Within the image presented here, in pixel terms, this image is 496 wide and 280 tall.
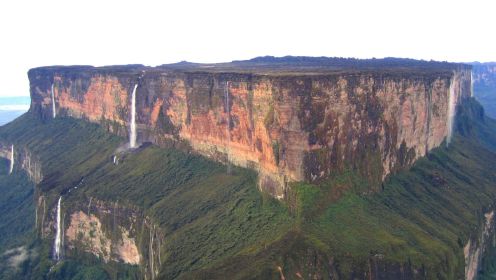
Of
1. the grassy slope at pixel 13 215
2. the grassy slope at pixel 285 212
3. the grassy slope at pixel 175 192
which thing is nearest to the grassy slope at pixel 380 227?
the grassy slope at pixel 285 212

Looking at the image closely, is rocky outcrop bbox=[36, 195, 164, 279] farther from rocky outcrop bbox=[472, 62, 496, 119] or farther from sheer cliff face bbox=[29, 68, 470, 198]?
rocky outcrop bbox=[472, 62, 496, 119]

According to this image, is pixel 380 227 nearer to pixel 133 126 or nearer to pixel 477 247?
pixel 477 247

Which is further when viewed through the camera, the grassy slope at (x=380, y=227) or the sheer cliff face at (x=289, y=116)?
the sheer cliff face at (x=289, y=116)

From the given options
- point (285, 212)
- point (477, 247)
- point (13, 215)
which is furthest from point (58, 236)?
point (477, 247)

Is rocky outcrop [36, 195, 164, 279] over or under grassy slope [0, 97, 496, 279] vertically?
under

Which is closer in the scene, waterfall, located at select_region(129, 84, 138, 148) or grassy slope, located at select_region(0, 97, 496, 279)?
grassy slope, located at select_region(0, 97, 496, 279)

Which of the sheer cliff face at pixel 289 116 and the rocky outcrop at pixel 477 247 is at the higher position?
the sheer cliff face at pixel 289 116

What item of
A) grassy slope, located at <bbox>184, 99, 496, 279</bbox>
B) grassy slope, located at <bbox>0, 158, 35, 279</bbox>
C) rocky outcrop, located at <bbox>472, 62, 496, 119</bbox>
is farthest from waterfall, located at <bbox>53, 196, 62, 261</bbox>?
rocky outcrop, located at <bbox>472, 62, 496, 119</bbox>

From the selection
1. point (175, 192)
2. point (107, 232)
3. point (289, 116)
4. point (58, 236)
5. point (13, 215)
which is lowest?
point (13, 215)

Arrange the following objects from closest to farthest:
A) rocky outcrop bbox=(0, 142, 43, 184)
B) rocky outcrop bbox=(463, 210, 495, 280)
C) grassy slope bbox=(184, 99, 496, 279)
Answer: grassy slope bbox=(184, 99, 496, 279)
rocky outcrop bbox=(463, 210, 495, 280)
rocky outcrop bbox=(0, 142, 43, 184)

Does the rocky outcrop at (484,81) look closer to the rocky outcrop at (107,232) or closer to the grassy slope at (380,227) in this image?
the grassy slope at (380,227)
